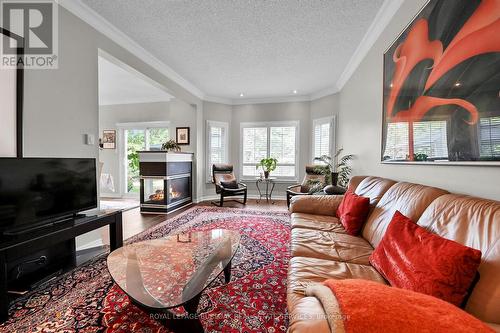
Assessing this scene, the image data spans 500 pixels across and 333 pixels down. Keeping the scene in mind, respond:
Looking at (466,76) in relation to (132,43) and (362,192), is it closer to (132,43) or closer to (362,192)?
(362,192)

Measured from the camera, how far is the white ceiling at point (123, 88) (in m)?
3.99

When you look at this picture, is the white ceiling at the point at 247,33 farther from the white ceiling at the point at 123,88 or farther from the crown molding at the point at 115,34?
the white ceiling at the point at 123,88

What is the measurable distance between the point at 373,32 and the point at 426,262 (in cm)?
290

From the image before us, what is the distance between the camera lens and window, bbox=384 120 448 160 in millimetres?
1532

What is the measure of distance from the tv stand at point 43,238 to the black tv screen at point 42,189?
11 centimetres

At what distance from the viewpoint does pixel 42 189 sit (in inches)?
71.8

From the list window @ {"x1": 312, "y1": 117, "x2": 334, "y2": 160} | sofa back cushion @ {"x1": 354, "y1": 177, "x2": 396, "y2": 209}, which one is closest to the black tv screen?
sofa back cushion @ {"x1": 354, "y1": 177, "x2": 396, "y2": 209}

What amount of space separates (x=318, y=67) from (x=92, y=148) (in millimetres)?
3806

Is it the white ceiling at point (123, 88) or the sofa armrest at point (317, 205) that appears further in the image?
the white ceiling at point (123, 88)

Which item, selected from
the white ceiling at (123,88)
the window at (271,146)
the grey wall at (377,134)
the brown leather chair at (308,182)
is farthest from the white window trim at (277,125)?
the white ceiling at (123,88)

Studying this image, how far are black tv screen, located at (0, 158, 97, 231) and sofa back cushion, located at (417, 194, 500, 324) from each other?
279 cm

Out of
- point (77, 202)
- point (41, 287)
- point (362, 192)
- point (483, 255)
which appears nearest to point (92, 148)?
point (77, 202)

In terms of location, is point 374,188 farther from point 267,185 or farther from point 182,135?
point 182,135

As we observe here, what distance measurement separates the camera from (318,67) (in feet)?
12.9
